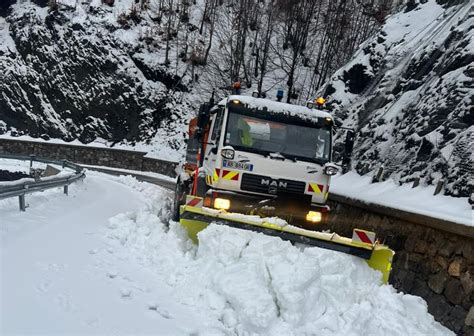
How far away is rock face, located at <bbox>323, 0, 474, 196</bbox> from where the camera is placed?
798 cm

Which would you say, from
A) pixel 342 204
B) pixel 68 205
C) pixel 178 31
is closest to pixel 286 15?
pixel 178 31

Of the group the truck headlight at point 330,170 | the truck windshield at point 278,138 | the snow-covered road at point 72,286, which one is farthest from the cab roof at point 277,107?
the snow-covered road at point 72,286

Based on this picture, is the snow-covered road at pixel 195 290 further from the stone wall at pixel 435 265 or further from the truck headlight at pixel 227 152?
the truck headlight at pixel 227 152

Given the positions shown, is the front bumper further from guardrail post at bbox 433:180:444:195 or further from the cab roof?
guardrail post at bbox 433:180:444:195

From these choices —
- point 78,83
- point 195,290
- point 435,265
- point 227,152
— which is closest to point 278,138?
point 227,152

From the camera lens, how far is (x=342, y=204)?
1001 cm

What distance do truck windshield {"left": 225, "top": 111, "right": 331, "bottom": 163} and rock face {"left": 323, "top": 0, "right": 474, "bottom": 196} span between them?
7.76ft

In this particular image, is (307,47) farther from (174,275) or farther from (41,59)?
(174,275)

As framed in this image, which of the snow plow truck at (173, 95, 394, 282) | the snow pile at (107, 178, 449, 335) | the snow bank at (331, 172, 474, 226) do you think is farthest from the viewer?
the snow plow truck at (173, 95, 394, 282)

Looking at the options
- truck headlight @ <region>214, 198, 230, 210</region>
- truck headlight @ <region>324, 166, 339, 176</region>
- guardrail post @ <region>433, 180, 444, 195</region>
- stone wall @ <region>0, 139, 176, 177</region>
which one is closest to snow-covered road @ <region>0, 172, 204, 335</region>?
truck headlight @ <region>214, 198, 230, 210</region>

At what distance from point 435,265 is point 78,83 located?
26178mm

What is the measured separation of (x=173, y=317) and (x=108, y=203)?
6651mm

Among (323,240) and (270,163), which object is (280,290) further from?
(270,163)

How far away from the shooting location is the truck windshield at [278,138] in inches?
286
